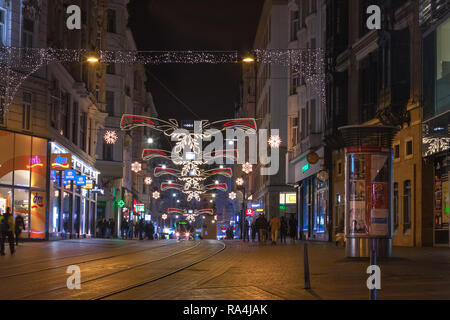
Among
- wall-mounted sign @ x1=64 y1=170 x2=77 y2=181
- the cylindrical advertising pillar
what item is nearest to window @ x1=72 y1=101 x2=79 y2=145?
wall-mounted sign @ x1=64 y1=170 x2=77 y2=181

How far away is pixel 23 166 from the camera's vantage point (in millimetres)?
40125

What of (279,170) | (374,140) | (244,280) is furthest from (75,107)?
(244,280)

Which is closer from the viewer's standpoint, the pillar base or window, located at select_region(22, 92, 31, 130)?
the pillar base

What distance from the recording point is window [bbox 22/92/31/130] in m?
39.7

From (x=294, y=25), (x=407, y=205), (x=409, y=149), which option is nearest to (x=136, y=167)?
(x=294, y=25)

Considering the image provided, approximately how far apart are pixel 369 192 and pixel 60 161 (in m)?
24.0

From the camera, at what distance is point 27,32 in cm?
3969

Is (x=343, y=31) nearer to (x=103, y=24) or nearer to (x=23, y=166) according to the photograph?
(x=23, y=166)

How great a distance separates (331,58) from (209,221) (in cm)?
4943

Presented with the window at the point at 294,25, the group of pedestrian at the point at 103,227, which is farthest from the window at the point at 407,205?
the group of pedestrian at the point at 103,227

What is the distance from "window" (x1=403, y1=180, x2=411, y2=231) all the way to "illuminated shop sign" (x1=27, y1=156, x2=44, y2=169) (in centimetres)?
1942

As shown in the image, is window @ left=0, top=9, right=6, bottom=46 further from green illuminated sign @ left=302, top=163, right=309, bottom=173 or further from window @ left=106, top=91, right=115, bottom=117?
window @ left=106, top=91, right=115, bottom=117

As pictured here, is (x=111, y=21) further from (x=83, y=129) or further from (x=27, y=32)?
(x=27, y=32)

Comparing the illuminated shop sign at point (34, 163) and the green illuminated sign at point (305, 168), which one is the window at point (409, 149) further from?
the illuminated shop sign at point (34, 163)
